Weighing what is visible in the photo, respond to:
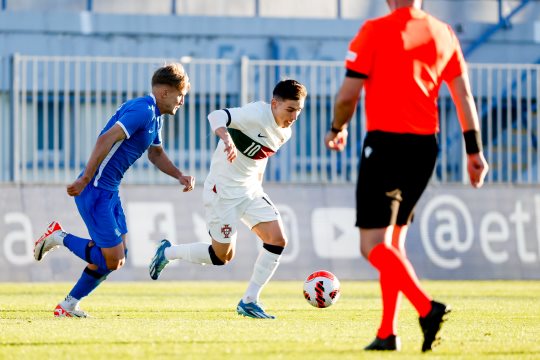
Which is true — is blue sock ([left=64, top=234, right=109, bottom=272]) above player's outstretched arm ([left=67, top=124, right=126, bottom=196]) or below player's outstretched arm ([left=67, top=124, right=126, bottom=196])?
below

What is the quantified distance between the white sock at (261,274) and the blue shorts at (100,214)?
3.50 ft

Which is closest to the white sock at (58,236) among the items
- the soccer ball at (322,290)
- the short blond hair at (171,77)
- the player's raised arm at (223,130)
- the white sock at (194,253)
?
the white sock at (194,253)

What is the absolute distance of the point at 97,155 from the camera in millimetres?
8961

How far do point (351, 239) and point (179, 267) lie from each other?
88.9 inches

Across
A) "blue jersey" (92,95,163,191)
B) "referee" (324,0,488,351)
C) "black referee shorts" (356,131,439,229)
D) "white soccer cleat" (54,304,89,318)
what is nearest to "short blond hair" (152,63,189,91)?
"blue jersey" (92,95,163,191)

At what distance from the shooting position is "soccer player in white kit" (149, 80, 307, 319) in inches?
384

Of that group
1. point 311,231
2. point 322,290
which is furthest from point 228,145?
point 311,231

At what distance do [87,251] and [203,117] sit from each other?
7.94 meters

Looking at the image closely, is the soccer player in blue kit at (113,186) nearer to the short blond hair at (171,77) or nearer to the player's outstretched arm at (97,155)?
the short blond hair at (171,77)

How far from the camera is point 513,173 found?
18.3m

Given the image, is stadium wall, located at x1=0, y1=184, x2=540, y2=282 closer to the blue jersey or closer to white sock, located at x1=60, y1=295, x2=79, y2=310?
white sock, located at x1=60, y1=295, x2=79, y2=310

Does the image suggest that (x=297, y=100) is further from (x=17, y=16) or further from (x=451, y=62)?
(x=17, y=16)

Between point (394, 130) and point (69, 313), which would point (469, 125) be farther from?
point (69, 313)

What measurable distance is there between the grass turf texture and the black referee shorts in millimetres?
739
